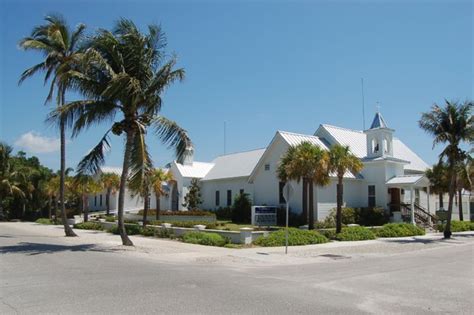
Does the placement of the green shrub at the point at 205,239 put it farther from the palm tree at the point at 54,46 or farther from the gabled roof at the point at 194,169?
the gabled roof at the point at 194,169

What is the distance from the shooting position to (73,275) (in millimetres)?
11820

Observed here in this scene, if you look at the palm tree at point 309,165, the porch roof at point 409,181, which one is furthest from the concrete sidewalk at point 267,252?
the porch roof at point 409,181

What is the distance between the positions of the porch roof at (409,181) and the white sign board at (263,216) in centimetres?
909

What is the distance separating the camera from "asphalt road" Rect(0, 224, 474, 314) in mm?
8523

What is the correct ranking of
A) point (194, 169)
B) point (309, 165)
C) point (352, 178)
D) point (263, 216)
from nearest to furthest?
point (309, 165) → point (263, 216) → point (352, 178) → point (194, 169)

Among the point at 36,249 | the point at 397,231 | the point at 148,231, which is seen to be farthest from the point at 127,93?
the point at 397,231

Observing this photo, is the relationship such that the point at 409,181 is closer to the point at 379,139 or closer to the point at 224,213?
the point at 379,139

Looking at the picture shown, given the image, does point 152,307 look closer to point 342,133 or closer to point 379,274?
point 379,274

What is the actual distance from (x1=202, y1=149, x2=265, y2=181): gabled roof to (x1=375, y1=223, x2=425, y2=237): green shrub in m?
16.2

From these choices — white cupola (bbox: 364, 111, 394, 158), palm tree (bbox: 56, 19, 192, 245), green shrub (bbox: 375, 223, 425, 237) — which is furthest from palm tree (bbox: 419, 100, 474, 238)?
palm tree (bbox: 56, 19, 192, 245)

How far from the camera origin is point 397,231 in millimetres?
28609

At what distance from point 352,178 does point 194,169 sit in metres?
19.7

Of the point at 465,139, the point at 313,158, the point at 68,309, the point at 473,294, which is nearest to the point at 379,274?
the point at 473,294

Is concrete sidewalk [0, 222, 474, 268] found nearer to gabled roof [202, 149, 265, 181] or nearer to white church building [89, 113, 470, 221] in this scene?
white church building [89, 113, 470, 221]
